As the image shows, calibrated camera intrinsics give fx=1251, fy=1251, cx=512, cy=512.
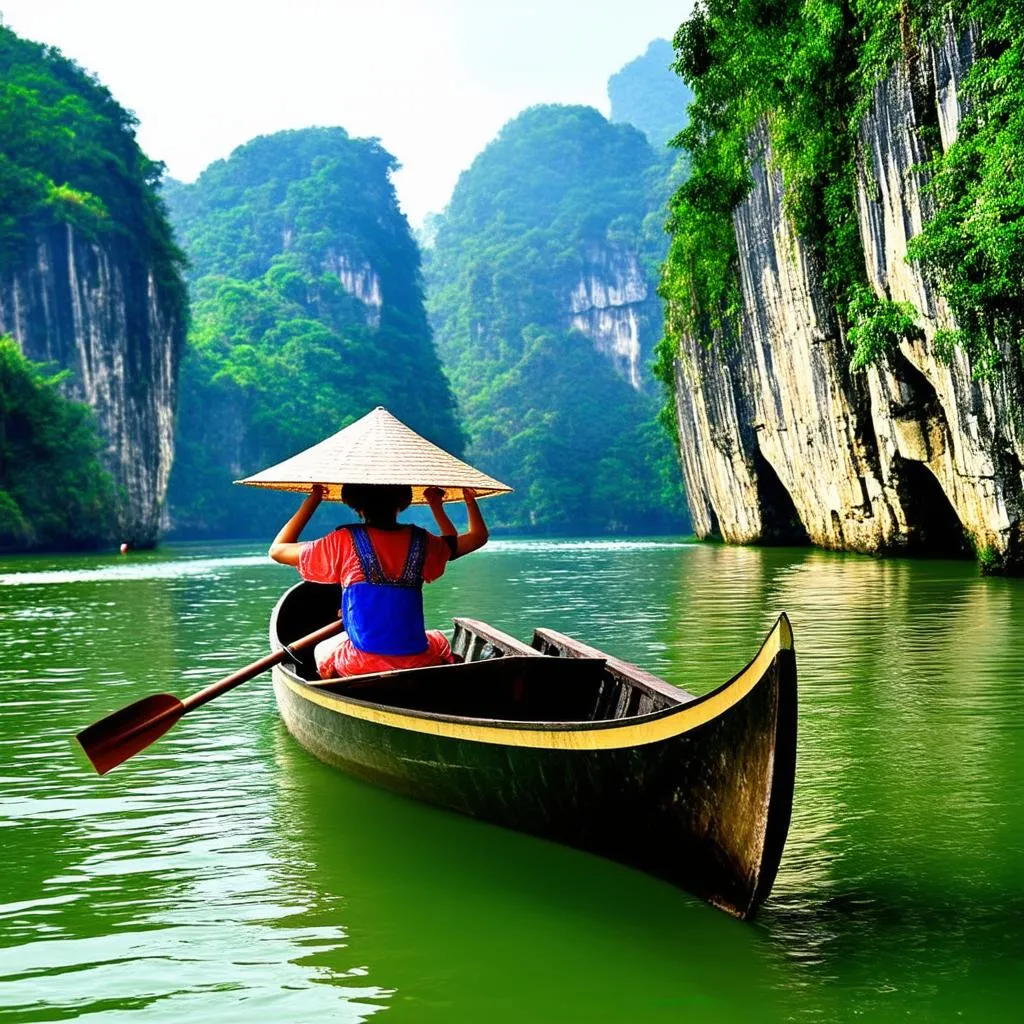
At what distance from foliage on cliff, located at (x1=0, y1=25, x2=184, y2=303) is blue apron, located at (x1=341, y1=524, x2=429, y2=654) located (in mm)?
39078

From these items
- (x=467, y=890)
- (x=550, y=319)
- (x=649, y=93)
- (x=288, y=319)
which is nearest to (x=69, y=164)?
(x=288, y=319)

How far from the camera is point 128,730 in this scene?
5.53 metres

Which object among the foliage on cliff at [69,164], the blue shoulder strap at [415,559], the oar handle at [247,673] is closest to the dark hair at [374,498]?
the blue shoulder strap at [415,559]

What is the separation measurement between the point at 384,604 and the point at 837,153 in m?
16.2

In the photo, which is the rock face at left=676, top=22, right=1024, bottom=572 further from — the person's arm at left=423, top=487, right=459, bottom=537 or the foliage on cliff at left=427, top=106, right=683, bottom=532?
the foliage on cliff at left=427, top=106, right=683, bottom=532

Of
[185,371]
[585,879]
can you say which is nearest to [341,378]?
[185,371]

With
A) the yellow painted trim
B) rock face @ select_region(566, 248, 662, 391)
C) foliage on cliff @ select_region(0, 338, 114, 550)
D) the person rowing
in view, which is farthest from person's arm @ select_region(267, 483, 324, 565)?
rock face @ select_region(566, 248, 662, 391)

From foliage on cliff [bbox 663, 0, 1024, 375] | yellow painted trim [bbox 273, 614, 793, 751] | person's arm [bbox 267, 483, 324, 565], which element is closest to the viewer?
yellow painted trim [bbox 273, 614, 793, 751]

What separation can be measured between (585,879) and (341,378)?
6682 cm

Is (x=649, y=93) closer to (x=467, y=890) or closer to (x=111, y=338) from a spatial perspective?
(x=111, y=338)

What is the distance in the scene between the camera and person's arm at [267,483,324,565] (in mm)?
5211

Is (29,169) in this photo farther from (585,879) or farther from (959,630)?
(585,879)

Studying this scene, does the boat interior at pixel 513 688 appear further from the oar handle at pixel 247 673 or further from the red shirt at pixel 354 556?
the oar handle at pixel 247 673

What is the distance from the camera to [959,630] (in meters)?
10.3
